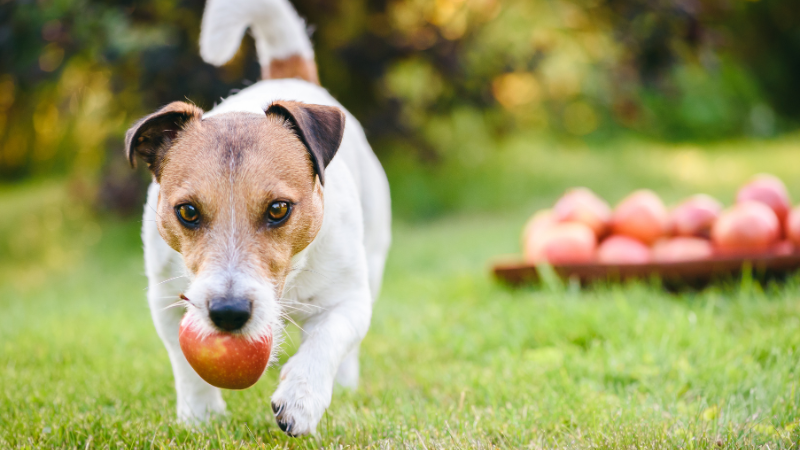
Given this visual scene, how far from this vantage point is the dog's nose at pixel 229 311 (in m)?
1.90

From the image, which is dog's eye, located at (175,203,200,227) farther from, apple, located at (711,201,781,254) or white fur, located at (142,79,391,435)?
apple, located at (711,201,781,254)

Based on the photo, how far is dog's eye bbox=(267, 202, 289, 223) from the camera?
216cm

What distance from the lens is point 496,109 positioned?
28.0 ft

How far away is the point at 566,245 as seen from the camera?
4.39 meters

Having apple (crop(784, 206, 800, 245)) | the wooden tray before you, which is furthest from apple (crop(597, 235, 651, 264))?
apple (crop(784, 206, 800, 245))

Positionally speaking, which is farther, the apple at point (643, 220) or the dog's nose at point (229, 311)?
the apple at point (643, 220)

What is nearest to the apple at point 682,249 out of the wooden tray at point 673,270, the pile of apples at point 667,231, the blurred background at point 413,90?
the pile of apples at point 667,231

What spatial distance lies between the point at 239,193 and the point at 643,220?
130 inches

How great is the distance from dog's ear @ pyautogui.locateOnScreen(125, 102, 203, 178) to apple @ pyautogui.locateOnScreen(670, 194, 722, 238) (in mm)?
3476

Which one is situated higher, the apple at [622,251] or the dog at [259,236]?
the dog at [259,236]

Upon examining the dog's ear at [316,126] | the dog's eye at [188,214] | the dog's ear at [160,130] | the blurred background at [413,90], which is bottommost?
the blurred background at [413,90]

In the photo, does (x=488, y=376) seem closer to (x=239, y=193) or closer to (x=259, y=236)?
(x=259, y=236)

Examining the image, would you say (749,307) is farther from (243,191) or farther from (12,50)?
(12,50)

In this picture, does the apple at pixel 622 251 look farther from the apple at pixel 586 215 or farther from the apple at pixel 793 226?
the apple at pixel 793 226
